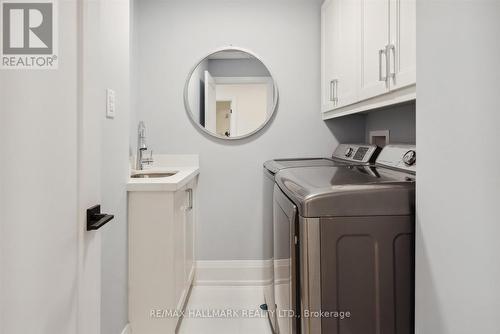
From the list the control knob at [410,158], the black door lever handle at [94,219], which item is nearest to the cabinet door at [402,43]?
the control knob at [410,158]

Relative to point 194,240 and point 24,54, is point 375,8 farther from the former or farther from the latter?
point 194,240

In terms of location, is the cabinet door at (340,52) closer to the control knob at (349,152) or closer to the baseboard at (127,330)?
the control knob at (349,152)

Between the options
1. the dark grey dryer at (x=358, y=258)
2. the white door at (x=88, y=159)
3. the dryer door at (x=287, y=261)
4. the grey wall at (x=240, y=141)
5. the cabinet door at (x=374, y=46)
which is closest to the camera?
the white door at (x=88, y=159)

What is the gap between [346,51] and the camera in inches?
89.7

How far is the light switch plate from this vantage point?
5.40 ft

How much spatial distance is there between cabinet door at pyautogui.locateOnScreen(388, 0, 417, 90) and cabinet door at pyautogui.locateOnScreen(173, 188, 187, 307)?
1.23 meters

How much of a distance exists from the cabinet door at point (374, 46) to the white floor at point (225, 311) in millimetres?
1497

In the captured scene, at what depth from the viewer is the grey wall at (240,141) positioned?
293cm

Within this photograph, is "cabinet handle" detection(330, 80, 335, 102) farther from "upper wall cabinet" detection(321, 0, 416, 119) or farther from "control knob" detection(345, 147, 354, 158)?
"control knob" detection(345, 147, 354, 158)

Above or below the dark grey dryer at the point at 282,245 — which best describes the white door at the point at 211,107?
above

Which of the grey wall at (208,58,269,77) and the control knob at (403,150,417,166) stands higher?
the grey wall at (208,58,269,77)

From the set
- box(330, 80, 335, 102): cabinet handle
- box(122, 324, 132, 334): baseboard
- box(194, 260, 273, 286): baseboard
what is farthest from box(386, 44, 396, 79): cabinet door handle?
box(194, 260, 273, 286): baseboard

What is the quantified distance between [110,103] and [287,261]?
1.03m

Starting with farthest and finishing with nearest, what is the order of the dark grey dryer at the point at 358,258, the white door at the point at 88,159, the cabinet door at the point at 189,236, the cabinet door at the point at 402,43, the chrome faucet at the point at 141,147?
the chrome faucet at the point at 141,147
the cabinet door at the point at 189,236
the cabinet door at the point at 402,43
the dark grey dryer at the point at 358,258
the white door at the point at 88,159
